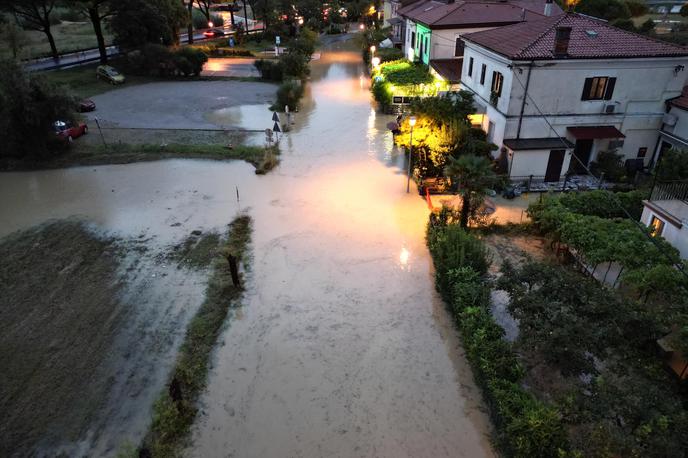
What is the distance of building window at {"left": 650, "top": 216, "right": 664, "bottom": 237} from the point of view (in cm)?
1442

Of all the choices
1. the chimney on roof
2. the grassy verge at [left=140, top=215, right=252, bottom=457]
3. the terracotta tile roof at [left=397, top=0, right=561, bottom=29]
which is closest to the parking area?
the terracotta tile roof at [left=397, top=0, right=561, bottom=29]

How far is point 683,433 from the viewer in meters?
7.48

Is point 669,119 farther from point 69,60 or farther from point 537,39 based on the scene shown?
point 69,60

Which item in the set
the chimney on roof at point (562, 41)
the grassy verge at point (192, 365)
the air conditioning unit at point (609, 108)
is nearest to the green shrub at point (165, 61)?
the grassy verge at point (192, 365)

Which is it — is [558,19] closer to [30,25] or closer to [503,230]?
[503,230]

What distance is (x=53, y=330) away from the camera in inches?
508

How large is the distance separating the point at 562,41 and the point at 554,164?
534cm

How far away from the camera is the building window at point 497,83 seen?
22038 mm

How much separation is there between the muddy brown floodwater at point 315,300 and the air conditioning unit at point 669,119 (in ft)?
39.4

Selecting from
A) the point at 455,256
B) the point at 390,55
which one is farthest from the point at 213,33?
the point at 455,256

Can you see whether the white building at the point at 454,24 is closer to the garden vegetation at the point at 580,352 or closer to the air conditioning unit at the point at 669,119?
the air conditioning unit at the point at 669,119

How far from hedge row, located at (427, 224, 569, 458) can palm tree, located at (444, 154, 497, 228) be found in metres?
1.52

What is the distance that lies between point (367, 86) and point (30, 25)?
44.5 meters

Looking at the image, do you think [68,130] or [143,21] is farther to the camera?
[143,21]
